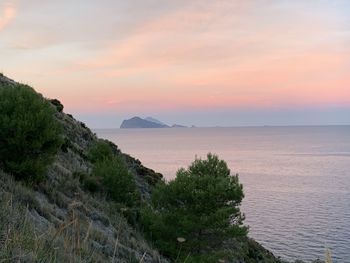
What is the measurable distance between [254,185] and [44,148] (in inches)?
2543

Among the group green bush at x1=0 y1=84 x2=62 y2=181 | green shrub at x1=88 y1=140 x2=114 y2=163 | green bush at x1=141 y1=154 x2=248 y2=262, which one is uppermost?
green bush at x1=0 y1=84 x2=62 y2=181

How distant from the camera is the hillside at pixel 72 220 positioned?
12.5 feet

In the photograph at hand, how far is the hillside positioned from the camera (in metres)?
3.80

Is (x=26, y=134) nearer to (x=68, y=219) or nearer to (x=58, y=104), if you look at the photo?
(x=68, y=219)

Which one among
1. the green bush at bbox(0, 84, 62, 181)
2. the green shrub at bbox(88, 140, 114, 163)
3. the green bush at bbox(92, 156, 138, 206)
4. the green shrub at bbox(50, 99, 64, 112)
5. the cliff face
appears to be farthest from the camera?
the green shrub at bbox(50, 99, 64, 112)

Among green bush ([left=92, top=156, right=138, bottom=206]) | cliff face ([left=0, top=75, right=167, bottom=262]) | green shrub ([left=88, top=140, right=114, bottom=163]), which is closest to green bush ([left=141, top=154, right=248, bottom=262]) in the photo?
cliff face ([left=0, top=75, right=167, bottom=262])

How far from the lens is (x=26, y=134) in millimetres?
20406

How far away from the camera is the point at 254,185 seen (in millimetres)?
81500

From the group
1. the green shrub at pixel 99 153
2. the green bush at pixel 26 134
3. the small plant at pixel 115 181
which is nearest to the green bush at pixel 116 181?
the small plant at pixel 115 181

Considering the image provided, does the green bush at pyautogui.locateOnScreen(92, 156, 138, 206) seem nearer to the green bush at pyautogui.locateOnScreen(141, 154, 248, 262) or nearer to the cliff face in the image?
the cliff face

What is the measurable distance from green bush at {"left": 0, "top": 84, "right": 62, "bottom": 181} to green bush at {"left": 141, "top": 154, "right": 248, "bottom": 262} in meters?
9.24

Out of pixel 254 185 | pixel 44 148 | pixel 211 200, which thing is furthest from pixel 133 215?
pixel 254 185

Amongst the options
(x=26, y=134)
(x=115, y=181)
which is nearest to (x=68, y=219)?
(x=26, y=134)

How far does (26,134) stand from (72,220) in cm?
1772
